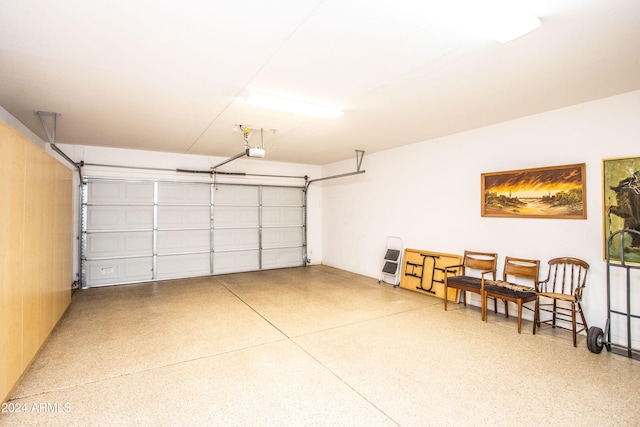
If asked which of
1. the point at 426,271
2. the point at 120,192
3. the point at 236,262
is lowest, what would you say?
the point at 236,262

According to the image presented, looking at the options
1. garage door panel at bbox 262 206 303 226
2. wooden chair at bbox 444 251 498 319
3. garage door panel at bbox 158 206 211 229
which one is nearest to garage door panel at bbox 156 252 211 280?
garage door panel at bbox 158 206 211 229

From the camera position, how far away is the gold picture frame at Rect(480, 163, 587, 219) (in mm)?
3734

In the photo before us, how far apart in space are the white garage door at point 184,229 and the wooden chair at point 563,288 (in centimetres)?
563

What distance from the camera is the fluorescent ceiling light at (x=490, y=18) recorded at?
6.30ft

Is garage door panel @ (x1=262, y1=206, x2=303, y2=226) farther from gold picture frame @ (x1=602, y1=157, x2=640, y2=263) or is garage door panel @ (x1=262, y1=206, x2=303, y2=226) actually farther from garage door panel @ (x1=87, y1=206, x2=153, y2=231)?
gold picture frame @ (x1=602, y1=157, x2=640, y2=263)

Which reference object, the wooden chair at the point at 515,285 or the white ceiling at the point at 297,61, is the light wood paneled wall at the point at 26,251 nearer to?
the white ceiling at the point at 297,61

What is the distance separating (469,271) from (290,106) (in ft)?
12.2

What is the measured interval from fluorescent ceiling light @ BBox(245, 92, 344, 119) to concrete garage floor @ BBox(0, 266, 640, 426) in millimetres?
2653

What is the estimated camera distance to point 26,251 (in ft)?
9.09

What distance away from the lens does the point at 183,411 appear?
2.24 m

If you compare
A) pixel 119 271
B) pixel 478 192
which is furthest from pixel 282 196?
pixel 478 192

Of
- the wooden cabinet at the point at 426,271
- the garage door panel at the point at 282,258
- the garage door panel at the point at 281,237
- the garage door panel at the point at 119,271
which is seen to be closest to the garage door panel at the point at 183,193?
the garage door panel at the point at 119,271

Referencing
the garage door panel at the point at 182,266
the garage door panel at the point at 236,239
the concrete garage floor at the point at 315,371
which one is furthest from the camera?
the garage door panel at the point at 236,239

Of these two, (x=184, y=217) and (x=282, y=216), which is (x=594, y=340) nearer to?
(x=282, y=216)
